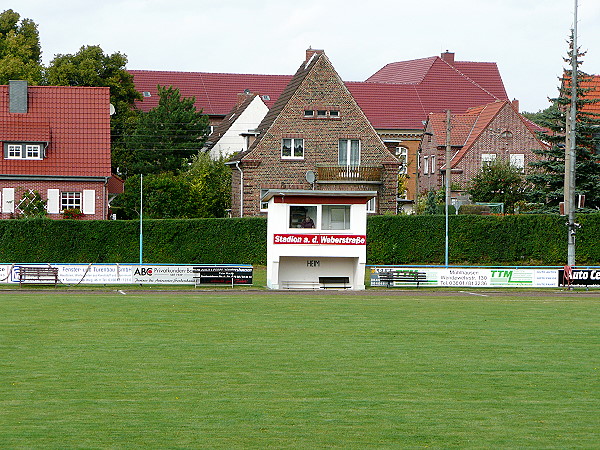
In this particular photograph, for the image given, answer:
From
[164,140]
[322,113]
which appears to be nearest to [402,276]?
[322,113]

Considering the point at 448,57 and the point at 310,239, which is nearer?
the point at 310,239

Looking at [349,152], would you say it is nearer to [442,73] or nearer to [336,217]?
[336,217]

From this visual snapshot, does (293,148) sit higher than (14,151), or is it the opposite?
(293,148)

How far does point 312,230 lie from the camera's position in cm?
4419

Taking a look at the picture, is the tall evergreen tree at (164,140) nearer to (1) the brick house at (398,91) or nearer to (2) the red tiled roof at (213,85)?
(1) the brick house at (398,91)

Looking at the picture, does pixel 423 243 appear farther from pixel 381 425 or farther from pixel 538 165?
pixel 381 425

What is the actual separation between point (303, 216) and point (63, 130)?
27778mm

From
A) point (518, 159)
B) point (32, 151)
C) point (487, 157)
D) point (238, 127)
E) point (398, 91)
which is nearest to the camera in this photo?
point (32, 151)

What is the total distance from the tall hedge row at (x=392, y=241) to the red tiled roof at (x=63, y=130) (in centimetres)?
972

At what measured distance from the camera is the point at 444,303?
1513 inches

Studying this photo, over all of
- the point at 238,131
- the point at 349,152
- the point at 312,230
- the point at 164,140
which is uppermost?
the point at 238,131

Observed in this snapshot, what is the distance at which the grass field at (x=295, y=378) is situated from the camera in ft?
46.6

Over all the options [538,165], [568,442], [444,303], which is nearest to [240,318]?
[444,303]

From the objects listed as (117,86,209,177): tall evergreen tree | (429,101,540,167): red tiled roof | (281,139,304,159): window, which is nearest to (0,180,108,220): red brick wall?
(281,139,304,159): window
